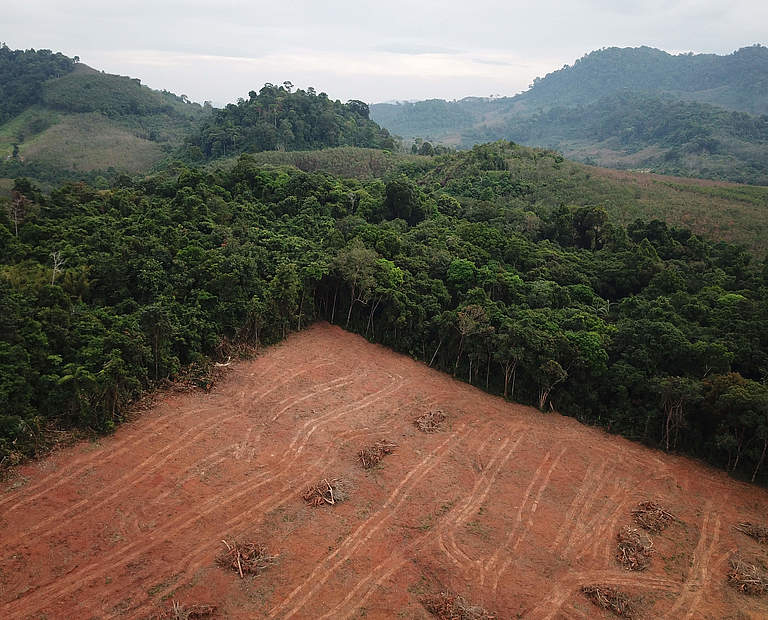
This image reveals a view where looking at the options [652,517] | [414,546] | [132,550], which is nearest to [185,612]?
[132,550]

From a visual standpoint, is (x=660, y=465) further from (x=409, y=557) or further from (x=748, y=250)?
(x=748, y=250)

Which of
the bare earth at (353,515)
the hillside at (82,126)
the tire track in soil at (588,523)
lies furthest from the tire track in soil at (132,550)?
the hillside at (82,126)

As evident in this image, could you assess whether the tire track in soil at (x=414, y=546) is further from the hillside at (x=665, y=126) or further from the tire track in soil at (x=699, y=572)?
the hillside at (x=665, y=126)

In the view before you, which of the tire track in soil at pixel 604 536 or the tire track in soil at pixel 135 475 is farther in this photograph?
the tire track in soil at pixel 604 536

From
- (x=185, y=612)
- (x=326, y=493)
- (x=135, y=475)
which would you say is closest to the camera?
(x=185, y=612)

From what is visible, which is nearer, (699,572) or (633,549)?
(699,572)

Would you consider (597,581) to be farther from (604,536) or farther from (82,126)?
(82,126)

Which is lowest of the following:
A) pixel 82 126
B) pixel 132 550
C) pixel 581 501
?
pixel 581 501
